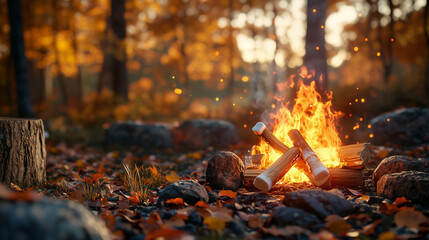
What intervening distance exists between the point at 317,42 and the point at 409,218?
447 cm

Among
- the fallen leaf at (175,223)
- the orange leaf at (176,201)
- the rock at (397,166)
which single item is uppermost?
Result: the rock at (397,166)

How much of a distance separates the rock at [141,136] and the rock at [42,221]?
596 cm

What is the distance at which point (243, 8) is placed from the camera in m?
15.2

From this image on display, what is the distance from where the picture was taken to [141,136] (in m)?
7.53

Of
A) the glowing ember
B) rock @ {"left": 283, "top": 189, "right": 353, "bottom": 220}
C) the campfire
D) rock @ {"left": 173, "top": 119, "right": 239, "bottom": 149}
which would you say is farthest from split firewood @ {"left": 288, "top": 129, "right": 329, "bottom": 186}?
rock @ {"left": 173, "top": 119, "right": 239, "bottom": 149}

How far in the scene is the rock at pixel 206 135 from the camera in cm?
739

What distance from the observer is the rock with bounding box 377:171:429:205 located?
2.83 m

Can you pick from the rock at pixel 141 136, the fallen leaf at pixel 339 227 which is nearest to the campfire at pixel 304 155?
the fallen leaf at pixel 339 227

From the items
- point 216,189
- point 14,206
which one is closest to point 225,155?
point 216,189

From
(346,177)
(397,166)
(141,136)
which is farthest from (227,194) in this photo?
(141,136)

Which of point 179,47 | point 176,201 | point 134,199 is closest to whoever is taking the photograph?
point 176,201

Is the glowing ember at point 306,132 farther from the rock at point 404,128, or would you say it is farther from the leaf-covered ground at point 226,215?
the rock at point 404,128

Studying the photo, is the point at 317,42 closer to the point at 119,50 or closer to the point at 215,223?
the point at 215,223

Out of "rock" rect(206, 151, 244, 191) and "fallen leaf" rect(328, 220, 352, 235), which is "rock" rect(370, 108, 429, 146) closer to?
"rock" rect(206, 151, 244, 191)
